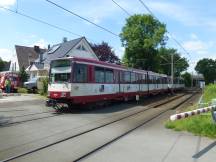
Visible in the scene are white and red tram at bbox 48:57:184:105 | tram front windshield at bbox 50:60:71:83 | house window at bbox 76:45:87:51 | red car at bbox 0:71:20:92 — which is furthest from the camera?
house window at bbox 76:45:87:51

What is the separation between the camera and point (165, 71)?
97.6 meters

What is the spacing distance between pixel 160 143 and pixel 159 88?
33.3m

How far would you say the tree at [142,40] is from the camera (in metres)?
60.9

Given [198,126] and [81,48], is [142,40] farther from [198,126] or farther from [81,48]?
[198,126]

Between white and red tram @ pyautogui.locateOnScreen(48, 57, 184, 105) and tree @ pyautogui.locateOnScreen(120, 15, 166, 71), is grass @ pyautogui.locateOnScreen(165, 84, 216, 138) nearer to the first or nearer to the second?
white and red tram @ pyautogui.locateOnScreen(48, 57, 184, 105)

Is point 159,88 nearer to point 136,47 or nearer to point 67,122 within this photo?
point 136,47

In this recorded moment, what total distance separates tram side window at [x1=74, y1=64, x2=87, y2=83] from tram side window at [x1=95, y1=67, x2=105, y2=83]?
1.43 m

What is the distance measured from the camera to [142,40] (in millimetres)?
62500

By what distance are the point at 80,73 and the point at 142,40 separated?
43647 millimetres

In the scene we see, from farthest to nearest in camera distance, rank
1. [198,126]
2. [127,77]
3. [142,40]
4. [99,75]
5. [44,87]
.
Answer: [142,40] → [44,87] → [127,77] → [99,75] → [198,126]

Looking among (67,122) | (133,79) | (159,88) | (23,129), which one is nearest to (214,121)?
(67,122)

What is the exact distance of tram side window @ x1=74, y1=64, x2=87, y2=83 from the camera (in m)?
19.7

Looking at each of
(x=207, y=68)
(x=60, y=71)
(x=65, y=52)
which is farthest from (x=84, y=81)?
(x=207, y=68)

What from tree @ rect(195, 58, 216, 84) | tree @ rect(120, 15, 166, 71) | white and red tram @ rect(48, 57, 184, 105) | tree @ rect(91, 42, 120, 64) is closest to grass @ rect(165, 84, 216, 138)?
white and red tram @ rect(48, 57, 184, 105)
